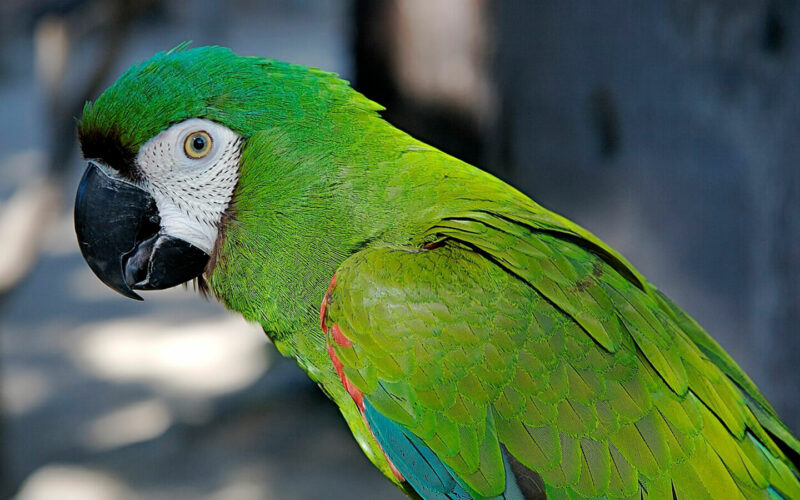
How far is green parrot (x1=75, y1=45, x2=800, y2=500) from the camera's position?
1.09 m

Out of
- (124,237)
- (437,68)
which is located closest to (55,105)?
(437,68)

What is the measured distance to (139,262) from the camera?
1193 millimetres

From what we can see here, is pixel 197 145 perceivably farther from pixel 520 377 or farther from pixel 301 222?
pixel 520 377

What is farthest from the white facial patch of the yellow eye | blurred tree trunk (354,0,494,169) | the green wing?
blurred tree trunk (354,0,494,169)

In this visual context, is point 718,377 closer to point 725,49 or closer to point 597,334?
point 597,334

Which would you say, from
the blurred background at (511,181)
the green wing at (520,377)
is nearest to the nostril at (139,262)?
the green wing at (520,377)

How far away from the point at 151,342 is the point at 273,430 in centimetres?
121

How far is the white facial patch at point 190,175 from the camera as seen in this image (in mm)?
1143

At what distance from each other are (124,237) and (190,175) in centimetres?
15

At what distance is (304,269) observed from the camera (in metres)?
1.17

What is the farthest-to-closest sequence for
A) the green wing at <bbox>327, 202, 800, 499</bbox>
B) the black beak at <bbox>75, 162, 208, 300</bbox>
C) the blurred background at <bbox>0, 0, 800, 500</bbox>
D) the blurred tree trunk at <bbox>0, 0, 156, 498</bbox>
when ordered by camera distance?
the blurred tree trunk at <bbox>0, 0, 156, 498</bbox> < the blurred background at <bbox>0, 0, 800, 500</bbox> < the black beak at <bbox>75, 162, 208, 300</bbox> < the green wing at <bbox>327, 202, 800, 499</bbox>

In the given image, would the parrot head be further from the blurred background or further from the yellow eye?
the blurred background

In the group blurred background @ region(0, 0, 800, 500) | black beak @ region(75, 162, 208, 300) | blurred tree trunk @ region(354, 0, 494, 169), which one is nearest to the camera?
black beak @ region(75, 162, 208, 300)

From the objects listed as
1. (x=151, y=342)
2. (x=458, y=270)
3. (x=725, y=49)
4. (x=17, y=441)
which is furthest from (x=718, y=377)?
(x=151, y=342)
